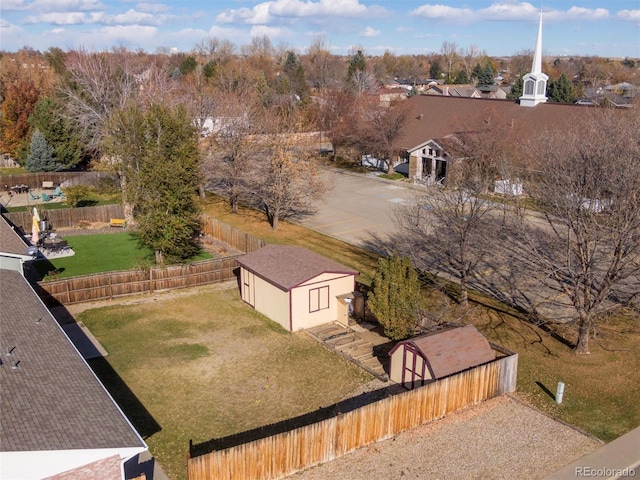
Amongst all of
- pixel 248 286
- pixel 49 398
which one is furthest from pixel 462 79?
pixel 49 398

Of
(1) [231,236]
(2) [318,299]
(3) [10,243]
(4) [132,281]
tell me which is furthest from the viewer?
(1) [231,236]

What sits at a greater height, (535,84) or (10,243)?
(535,84)

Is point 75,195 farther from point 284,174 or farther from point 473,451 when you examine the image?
point 473,451

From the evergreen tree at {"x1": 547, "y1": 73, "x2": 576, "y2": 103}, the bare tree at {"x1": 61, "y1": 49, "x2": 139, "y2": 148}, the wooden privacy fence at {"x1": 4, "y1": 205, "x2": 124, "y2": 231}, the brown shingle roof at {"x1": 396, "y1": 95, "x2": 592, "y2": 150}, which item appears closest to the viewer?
the wooden privacy fence at {"x1": 4, "y1": 205, "x2": 124, "y2": 231}

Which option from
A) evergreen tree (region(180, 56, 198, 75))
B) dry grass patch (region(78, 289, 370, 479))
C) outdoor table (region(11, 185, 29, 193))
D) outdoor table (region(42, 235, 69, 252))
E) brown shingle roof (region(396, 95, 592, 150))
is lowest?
dry grass patch (region(78, 289, 370, 479))

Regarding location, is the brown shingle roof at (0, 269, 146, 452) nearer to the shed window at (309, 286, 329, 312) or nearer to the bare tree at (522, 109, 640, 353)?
the shed window at (309, 286, 329, 312)

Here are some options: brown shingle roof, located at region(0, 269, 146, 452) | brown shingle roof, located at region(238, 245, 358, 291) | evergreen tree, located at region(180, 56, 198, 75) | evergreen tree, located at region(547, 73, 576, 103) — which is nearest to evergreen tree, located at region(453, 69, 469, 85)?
evergreen tree, located at region(547, 73, 576, 103)
